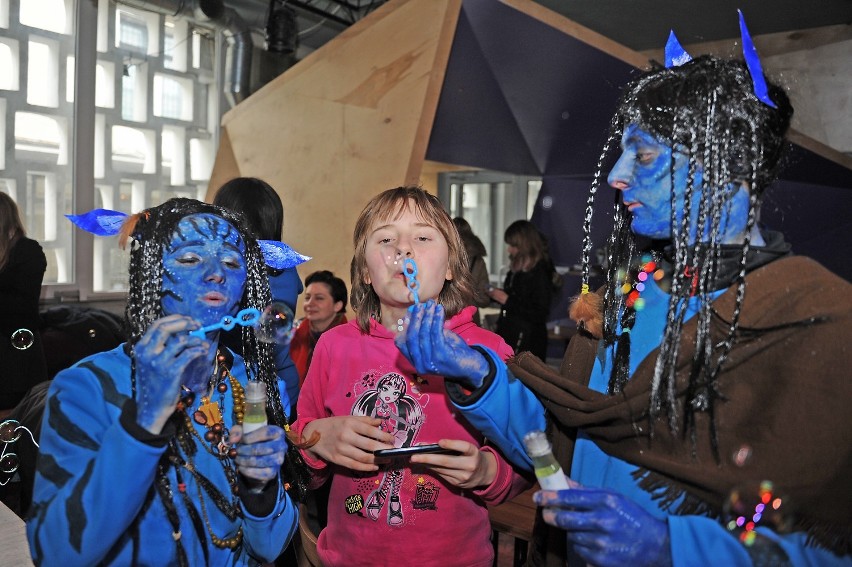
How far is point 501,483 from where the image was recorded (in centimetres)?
133

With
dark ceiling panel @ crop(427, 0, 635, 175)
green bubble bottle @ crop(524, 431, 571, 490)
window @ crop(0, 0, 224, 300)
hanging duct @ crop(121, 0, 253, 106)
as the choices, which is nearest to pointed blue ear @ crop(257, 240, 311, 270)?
green bubble bottle @ crop(524, 431, 571, 490)

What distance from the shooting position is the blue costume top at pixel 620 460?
0.86 metres

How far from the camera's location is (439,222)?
146 centimetres

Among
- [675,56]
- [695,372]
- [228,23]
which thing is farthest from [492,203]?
[695,372]

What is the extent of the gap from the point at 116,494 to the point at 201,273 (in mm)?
353

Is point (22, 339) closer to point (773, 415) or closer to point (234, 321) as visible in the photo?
point (234, 321)

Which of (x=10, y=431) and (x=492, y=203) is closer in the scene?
(x=10, y=431)

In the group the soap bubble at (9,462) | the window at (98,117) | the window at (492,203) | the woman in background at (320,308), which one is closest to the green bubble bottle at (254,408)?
the soap bubble at (9,462)

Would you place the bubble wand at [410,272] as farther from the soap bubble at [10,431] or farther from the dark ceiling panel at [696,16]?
the dark ceiling panel at [696,16]

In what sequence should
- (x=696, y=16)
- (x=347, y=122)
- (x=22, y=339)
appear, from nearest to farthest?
1. (x=22, y=339)
2. (x=347, y=122)
3. (x=696, y=16)

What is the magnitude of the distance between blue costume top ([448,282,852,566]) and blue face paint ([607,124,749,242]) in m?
0.13

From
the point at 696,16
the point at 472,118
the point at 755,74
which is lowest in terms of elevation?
the point at 755,74

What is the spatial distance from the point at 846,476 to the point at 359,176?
106 inches

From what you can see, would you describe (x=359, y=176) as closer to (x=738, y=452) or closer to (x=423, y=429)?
(x=423, y=429)
